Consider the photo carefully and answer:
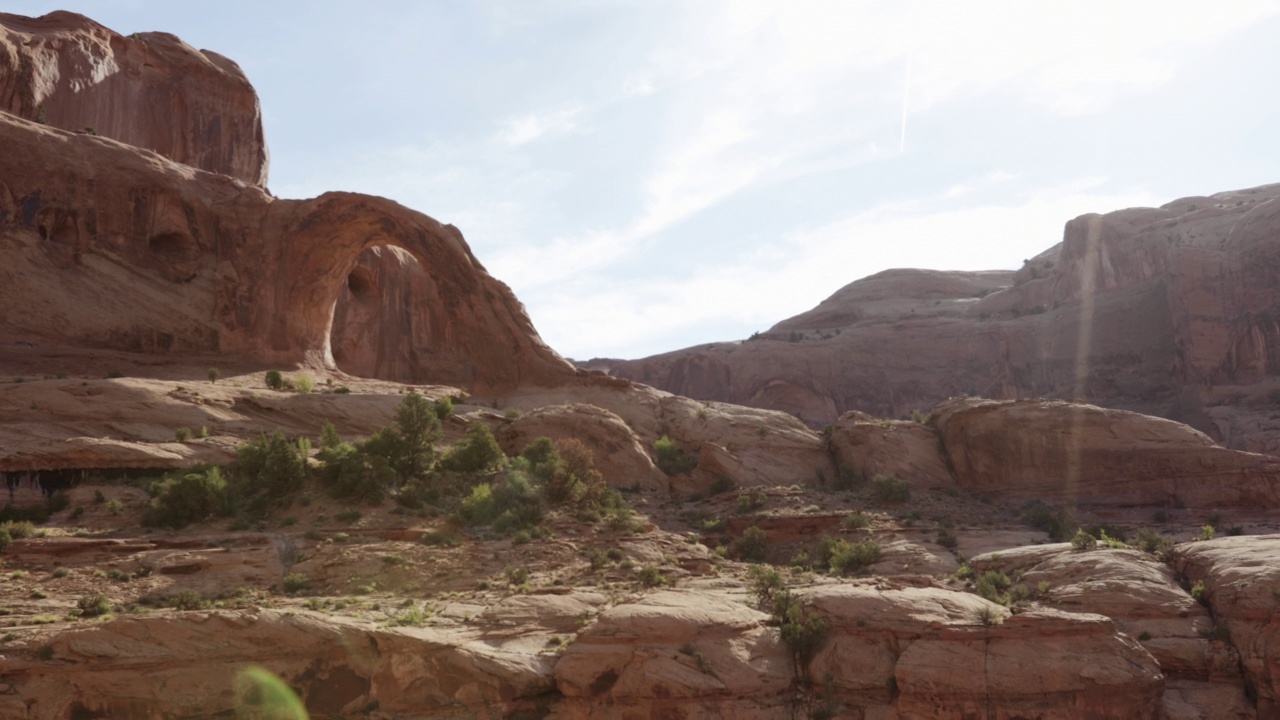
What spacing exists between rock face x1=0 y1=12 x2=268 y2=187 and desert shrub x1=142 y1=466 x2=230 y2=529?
23.2 meters

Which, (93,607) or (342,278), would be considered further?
(342,278)

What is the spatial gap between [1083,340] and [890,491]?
33.2 meters

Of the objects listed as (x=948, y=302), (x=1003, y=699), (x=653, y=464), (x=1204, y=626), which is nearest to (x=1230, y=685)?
(x=1204, y=626)

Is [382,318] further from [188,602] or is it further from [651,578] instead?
[188,602]

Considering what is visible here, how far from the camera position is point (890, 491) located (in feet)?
114

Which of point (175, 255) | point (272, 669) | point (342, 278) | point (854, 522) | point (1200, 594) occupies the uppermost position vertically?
point (175, 255)

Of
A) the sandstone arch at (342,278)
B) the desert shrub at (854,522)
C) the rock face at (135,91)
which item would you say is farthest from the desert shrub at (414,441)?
the rock face at (135,91)

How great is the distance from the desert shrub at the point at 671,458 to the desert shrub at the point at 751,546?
6.17 metres

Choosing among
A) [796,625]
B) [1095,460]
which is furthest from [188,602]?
[1095,460]

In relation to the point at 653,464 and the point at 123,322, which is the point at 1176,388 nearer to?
the point at 653,464

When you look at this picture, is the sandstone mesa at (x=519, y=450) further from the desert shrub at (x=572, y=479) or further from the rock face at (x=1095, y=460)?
the desert shrub at (x=572, y=479)

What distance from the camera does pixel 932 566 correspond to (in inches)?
1097

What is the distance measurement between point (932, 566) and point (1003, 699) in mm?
7525

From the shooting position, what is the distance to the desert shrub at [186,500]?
2480 cm
